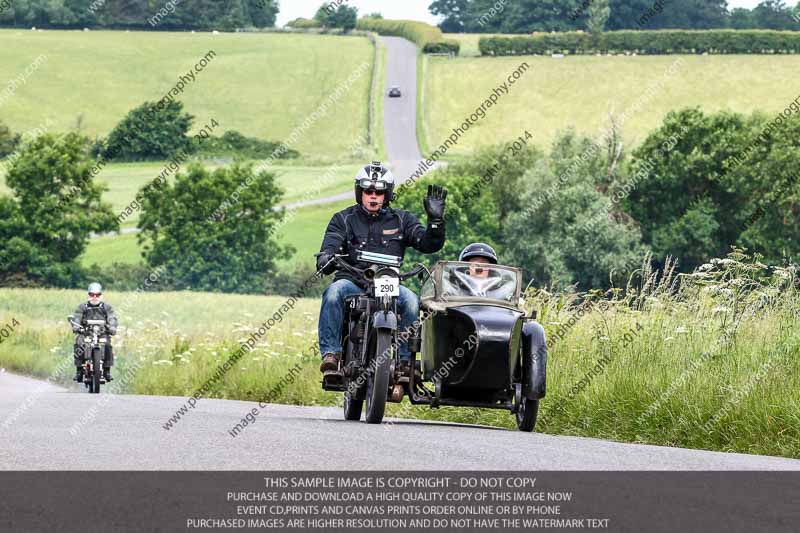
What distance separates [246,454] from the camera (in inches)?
343

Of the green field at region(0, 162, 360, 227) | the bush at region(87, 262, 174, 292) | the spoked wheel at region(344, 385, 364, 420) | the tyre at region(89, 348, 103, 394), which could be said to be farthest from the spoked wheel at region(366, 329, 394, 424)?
the green field at region(0, 162, 360, 227)

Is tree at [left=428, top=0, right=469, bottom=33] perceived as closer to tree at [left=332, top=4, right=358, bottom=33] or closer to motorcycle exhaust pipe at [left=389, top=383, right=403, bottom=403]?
tree at [left=332, top=4, right=358, bottom=33]

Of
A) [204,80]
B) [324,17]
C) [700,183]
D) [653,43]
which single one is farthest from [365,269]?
[324,17]

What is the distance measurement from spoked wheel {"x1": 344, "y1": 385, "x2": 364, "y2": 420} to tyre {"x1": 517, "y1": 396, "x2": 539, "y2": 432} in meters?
1.41

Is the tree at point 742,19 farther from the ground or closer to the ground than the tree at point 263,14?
farther from the ground

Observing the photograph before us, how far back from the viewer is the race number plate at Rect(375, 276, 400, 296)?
37.7 feet

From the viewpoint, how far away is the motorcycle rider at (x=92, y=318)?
851 inches

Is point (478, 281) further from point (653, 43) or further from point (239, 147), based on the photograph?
point (653, 43)

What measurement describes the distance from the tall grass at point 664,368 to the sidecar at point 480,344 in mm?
916

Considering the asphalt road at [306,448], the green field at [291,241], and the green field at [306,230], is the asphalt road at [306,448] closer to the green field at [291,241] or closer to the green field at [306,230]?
the green field at [291,241]

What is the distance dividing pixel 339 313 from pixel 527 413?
189 centimetres

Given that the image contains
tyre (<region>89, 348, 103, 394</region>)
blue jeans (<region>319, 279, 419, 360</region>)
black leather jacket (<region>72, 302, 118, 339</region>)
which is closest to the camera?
blue jeans (<region>319, 279, 419, 360</region>)

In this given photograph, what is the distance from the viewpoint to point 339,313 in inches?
474

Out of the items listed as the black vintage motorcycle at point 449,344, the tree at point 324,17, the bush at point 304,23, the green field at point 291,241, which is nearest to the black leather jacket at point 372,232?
the black vintage motorcycle at point 449,344
